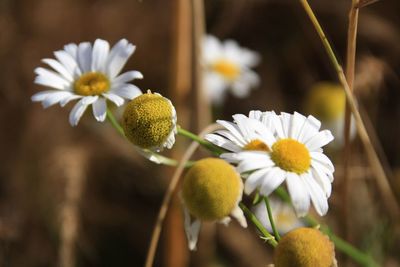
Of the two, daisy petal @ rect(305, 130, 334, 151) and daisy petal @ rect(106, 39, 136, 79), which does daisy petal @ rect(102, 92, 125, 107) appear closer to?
daisy petal @ rect(106, 39, 136, 79)

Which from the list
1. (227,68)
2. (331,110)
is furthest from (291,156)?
(227,68)

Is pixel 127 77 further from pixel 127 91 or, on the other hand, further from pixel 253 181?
pixel 253 181

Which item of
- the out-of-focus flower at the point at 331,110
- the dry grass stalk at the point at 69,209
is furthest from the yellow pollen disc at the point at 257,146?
the out-of-focus flower at the point at 331,110

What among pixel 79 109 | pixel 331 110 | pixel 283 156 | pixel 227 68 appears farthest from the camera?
pixel 227 68

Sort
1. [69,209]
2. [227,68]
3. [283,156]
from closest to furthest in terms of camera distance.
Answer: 1. [283,156]
2. [69,209]
3. [227,68]

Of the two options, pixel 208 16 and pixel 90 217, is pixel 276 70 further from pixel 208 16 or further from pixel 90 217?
pixel 90 217

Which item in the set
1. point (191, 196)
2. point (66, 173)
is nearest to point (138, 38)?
point (66, 173)
